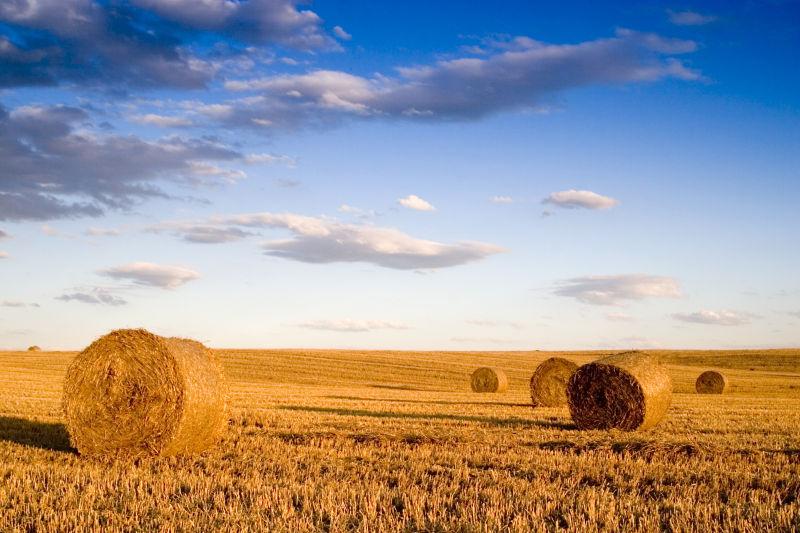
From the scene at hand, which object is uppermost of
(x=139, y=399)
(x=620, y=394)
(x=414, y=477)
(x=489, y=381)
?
(x=139, y=399)

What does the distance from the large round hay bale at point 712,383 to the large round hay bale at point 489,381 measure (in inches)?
409

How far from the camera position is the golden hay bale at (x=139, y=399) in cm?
1119

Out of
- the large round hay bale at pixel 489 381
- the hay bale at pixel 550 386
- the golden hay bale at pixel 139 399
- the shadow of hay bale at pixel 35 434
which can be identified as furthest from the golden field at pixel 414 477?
the large round hay bale at pixel 489 381

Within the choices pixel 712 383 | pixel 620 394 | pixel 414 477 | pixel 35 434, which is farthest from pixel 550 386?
pixel 712 383

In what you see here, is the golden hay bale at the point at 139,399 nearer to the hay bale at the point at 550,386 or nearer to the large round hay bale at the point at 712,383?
the hay bale at the point at 550,386

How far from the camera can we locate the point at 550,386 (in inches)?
890

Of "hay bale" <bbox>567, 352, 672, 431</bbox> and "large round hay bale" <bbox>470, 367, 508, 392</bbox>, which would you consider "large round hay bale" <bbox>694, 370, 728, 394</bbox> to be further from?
"hay bale" <bbox>567, 352, 672, 431</bbox>

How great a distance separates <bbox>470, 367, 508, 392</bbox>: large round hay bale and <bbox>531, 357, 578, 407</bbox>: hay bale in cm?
815

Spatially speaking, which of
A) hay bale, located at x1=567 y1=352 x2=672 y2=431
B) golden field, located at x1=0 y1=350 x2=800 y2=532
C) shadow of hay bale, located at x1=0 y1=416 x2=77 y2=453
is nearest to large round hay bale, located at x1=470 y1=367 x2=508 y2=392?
golden field, located at x1=0 y1=350 x2=800 y2=532

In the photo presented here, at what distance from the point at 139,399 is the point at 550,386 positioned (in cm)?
1419

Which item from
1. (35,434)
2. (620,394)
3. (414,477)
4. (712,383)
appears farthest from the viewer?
Result: (712,383)

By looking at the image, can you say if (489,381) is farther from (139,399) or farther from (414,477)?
(414,477)

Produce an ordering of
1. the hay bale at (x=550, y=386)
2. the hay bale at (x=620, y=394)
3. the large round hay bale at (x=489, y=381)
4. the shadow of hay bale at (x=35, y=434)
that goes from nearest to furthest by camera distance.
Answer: the shadow of hay bale at (x=35, y=434)
the hay bale at (x=620, y=394)
the hay bale at (x=550, y=386)
the large round hay bale at (x=489, y=381)

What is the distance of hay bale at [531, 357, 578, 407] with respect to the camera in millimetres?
22547
